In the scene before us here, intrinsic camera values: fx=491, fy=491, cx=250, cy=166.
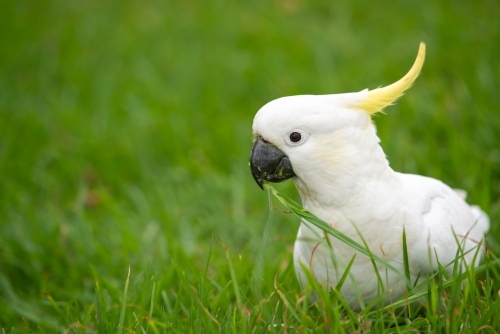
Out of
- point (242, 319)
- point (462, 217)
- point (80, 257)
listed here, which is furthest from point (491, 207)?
point (80, 257)

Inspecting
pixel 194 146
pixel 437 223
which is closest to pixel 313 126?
pixel 437 223

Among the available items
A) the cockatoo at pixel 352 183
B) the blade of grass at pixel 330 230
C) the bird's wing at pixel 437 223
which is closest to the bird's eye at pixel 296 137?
the cockatoo at pixel 352 183

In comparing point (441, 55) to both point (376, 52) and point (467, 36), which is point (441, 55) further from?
point (376, 52)

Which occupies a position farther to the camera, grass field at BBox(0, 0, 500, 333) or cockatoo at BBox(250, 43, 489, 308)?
grass field at BBox(0, 0, 500, 333)

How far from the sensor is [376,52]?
4.51 metres

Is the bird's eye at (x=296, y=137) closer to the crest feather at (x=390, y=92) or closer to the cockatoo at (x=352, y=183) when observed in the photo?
the cockatoo at (x=352, y=183)

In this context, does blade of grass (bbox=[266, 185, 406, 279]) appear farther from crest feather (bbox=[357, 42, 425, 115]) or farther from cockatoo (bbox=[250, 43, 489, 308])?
crest feather (bbox=[357, 42, 425, 115])

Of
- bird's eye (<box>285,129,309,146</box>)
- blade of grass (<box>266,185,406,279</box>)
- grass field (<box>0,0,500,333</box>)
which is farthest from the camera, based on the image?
grass field (<box>0,0,500,333</box>)

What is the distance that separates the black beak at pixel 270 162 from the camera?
1.89 metres

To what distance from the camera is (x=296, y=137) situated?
6.01ft

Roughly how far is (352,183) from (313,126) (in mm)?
264

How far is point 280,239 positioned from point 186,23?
3.54 metres

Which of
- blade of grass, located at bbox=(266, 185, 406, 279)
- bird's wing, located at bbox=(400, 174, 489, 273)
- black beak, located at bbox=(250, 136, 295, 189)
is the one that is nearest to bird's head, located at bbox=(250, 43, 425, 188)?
black beak, located at bbox=(250, 136, 295, 189)

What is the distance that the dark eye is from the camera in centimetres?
183
